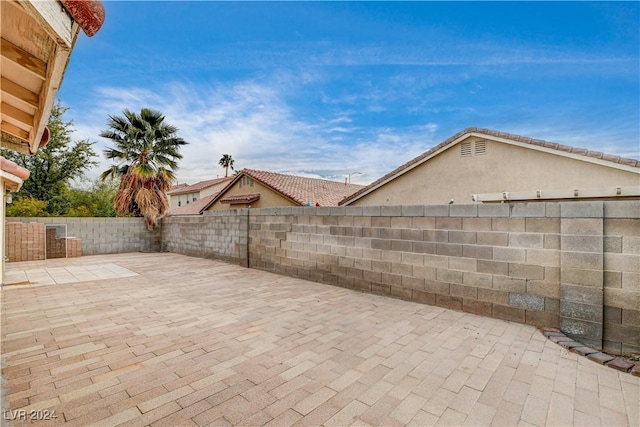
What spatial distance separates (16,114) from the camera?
2.19m

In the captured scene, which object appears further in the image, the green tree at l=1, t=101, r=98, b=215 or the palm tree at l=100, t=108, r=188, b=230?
the green tree at l=1, t=101, r=98, b=215

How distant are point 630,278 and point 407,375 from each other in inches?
97.8

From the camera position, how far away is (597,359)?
2.68 m

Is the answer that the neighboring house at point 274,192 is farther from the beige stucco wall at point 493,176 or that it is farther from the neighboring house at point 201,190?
the neighboring house at point 201,190

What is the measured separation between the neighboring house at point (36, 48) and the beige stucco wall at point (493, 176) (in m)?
9.94

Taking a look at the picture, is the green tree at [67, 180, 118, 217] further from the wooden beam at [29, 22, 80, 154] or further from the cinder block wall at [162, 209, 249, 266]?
the wooden beam at [29, 22, 80, 154]

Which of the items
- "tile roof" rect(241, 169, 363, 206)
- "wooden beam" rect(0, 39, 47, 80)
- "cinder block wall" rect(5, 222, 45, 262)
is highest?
→ "tile roof" rect(241, 169, 363, 206)

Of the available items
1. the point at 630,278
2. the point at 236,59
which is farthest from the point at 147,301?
the point at 236,59

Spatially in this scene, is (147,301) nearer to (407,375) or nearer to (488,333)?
(407,375)

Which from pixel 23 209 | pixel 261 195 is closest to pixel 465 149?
pixel 261 195

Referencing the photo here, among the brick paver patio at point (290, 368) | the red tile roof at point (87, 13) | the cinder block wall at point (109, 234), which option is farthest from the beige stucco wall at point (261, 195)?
the red tile roof at point (87, 13)

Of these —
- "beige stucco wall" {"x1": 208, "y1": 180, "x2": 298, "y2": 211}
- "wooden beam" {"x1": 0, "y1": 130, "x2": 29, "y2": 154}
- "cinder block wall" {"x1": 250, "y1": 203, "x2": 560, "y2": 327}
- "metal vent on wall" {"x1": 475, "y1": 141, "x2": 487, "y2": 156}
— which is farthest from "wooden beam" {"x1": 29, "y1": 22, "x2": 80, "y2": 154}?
"beige stucco wall" {"x1": 208, "y1": 180, "x2": 298, "y2": 211}

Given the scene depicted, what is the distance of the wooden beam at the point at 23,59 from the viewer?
1.36 metres

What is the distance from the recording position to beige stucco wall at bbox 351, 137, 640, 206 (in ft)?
24.7
